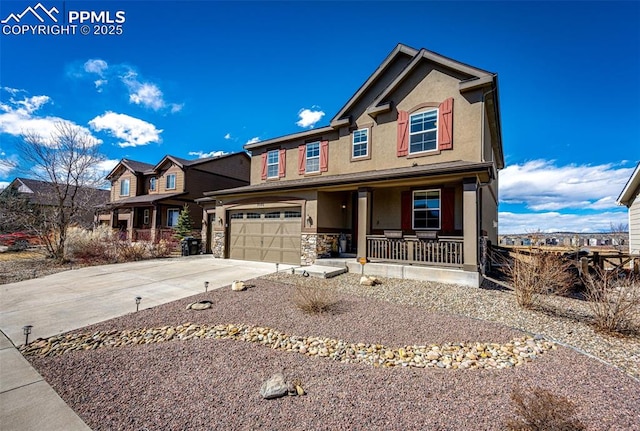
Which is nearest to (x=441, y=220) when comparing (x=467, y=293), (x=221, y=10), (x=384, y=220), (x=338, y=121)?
(x=384, y=220)

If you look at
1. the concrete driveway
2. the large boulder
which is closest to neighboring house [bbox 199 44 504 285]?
the concrete driveway

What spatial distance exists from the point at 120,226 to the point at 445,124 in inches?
1105

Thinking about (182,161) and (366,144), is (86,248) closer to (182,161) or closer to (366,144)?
(182,161)

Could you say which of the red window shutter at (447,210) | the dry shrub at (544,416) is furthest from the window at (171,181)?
the dry shrub at (544,416)

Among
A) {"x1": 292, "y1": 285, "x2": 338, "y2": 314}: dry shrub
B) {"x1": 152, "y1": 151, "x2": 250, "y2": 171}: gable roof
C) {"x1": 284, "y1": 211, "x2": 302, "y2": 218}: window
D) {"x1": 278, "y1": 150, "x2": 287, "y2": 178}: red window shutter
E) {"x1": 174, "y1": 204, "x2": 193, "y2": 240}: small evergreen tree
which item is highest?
{"x1": 152, "y1": 151, "x2": 250, "y2": 171}: gable roof

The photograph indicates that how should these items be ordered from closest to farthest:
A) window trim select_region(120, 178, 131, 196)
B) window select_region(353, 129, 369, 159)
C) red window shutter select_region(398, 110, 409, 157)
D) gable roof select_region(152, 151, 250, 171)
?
1. red window shutter select_region(398, 110, 409, 157)
2. window select_region(353, 129, 369, 159)
3. gable roof select_region(152, 151, 250, 171)
4. window trim select_region(120, 178, 131, 196)

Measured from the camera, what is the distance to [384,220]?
11.8 metres

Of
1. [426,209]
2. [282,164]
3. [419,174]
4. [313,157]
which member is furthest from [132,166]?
[419,174]

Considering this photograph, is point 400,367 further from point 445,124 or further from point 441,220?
point 445,124

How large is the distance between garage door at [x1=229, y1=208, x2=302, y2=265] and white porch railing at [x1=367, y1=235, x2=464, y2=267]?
3701 mm

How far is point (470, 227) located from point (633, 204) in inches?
392

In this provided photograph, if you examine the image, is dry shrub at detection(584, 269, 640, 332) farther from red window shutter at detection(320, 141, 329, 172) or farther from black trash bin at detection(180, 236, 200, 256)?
black trash bin at detection(180, 236, 200, 256)

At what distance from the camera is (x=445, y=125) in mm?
10586

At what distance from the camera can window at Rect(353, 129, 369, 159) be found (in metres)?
12.7
